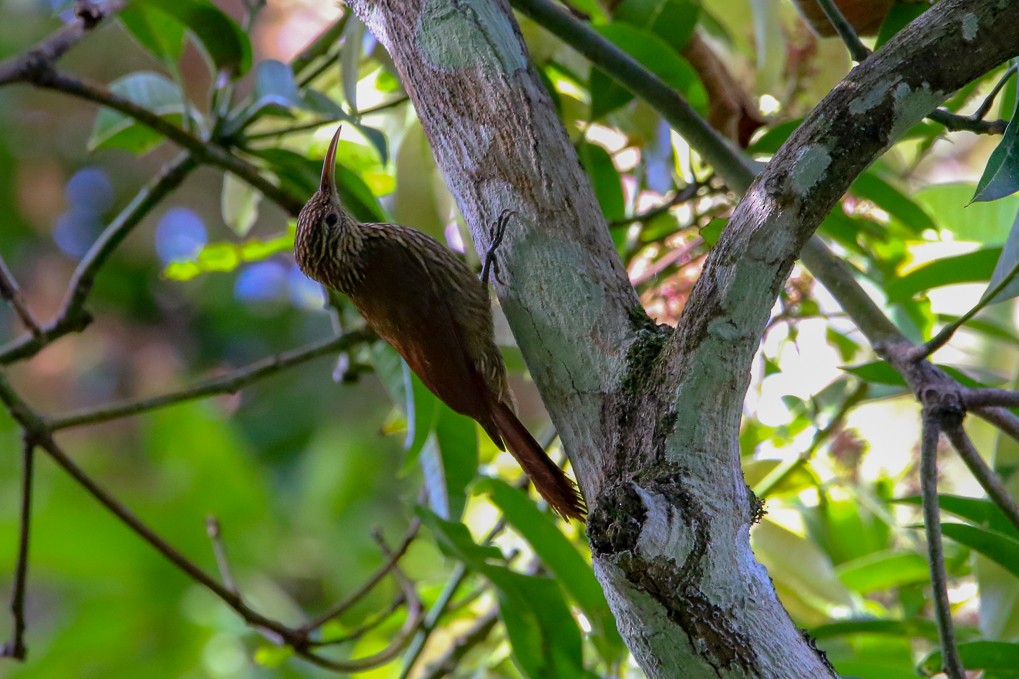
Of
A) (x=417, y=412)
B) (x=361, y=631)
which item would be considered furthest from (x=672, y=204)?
(x=361, y=631)

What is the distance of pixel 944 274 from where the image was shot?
1.60 metres

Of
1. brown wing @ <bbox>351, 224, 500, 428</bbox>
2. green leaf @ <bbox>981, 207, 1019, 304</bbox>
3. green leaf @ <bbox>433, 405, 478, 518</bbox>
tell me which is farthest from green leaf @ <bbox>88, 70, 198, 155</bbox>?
green leaf @ <bbox>981, 207, 1019, 304</bbox>

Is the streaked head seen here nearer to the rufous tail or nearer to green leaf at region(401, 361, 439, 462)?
green leaf at region(401, 361, 439, 462)

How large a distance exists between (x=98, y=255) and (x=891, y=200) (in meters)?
1.39

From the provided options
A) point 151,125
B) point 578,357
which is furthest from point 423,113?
point 151,125

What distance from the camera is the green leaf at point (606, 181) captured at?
1.90m

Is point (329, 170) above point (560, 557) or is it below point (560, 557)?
above

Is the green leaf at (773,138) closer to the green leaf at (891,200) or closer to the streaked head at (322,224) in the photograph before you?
the green leaf at (891,200)

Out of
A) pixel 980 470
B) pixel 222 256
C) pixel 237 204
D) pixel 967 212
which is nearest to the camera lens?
pixel 980 470

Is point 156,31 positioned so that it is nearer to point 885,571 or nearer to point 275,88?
point 275,88

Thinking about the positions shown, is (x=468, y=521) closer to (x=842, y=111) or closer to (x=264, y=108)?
(x=264, y=108)

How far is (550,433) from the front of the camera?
1912mm

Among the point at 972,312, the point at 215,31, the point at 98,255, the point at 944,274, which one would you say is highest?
the point at 215,31

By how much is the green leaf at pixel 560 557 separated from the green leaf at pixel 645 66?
2.25 feet
